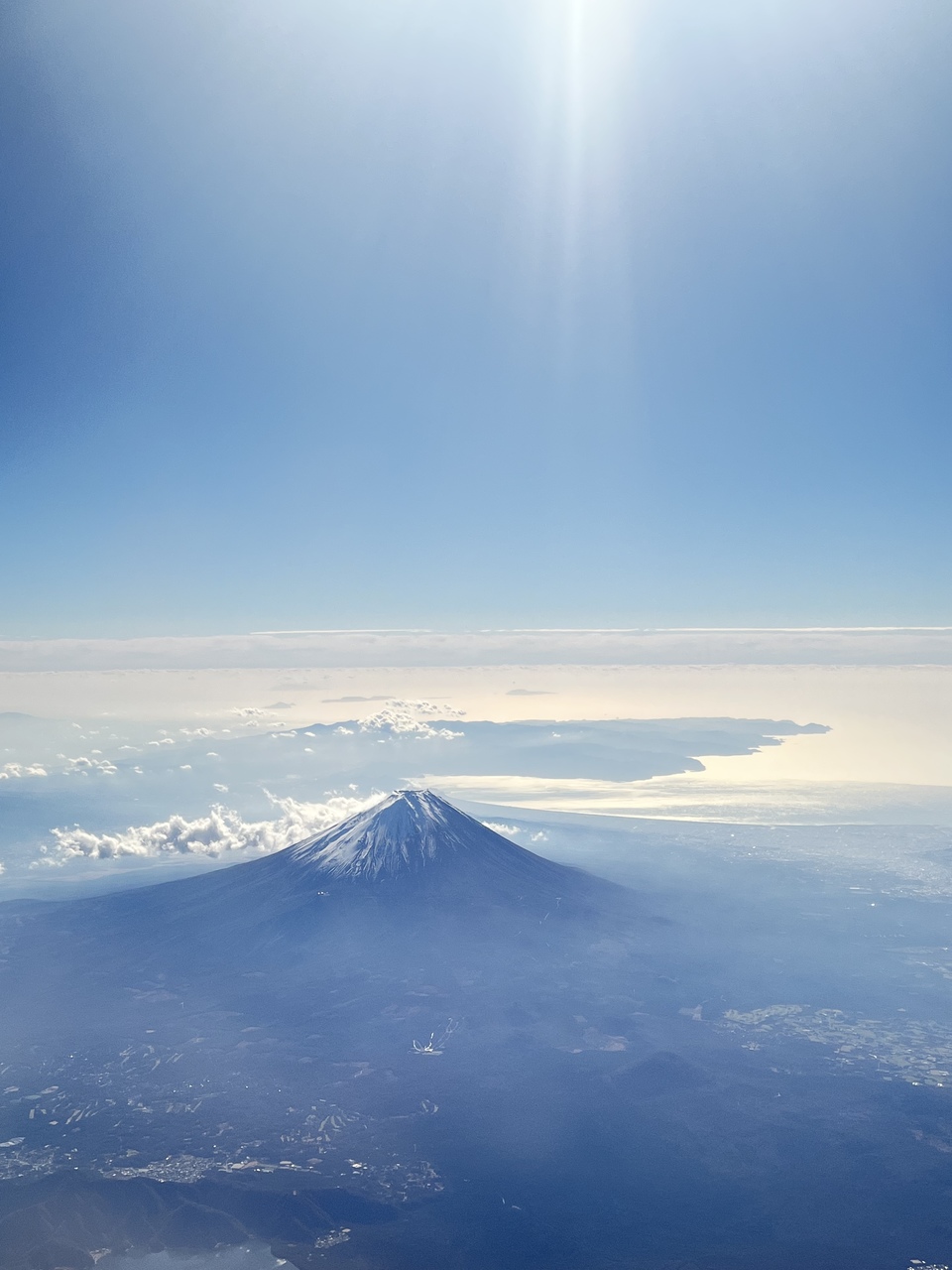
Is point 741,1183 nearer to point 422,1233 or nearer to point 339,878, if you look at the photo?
point 422,1233

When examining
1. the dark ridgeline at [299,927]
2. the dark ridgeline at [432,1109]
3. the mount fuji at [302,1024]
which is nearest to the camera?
the dark ridgeline at [432,1109]

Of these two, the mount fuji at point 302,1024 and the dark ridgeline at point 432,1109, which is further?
the mount fuji at point 302,1024

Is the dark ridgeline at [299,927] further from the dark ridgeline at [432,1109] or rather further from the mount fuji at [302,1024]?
the dark ridgeline at [432,1109]

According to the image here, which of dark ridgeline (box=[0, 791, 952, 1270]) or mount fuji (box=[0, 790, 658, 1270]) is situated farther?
mount fuji (box=[0, 790, 658, 1270])

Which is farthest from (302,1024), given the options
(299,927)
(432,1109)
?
(299,927)

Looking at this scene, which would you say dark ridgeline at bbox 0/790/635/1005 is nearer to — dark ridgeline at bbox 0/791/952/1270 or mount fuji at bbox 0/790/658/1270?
mount fuji at bbox 0/790/658/1270

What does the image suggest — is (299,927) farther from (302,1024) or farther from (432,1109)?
(432,1109)

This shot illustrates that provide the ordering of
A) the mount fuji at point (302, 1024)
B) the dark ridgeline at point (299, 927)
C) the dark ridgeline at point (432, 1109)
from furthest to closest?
the dark ridgeline at point (299, 927)
the mount fuji at point (302, 1024)
the dark ridgeline at point (432, 1109)

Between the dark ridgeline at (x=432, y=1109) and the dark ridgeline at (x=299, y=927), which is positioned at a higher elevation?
the dark ridgeline at (x=299, y=927)

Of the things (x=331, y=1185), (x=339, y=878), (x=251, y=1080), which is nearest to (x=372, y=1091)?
(x=251, y=1080)

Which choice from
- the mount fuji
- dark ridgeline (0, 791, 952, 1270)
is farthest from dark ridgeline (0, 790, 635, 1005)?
dark ridgeline (0, 791, 952, 1270)

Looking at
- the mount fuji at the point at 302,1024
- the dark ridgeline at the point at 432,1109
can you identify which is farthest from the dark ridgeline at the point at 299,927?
the dark ridgeline at the point at 432,1109
